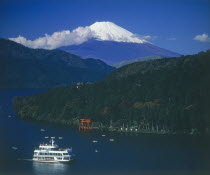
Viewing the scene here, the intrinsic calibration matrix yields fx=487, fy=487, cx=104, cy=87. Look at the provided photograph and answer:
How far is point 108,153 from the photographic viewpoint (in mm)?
12102

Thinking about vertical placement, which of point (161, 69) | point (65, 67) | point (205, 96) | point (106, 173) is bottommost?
point (106, 173)

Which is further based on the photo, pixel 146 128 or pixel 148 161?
pixel 146 128

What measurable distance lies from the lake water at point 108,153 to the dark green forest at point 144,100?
1.27 metres

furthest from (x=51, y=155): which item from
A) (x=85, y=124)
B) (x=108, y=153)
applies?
(x=85, y=124)

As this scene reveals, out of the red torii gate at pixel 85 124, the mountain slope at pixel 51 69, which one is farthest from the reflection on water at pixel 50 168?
the mountain slope at pixel 51 69

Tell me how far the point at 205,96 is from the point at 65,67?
29.1 meters

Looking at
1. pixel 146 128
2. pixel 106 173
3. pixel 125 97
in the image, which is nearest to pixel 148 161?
pixel 106 173

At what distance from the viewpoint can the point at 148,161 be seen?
11023mm

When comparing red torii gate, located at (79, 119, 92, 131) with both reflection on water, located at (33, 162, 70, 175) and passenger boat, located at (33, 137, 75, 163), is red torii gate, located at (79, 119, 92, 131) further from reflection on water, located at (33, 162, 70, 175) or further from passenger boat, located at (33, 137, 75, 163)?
reflection on water, located at (33, 162, 70, 175)

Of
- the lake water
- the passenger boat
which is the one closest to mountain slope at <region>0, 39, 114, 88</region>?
the lake water

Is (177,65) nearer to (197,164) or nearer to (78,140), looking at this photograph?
(78,140)

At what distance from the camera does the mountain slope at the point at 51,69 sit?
1502 inches

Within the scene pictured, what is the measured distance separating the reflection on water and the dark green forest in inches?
234

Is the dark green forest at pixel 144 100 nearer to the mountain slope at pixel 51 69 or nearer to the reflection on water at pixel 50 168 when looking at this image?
the reflection on water at pixel 50 168
